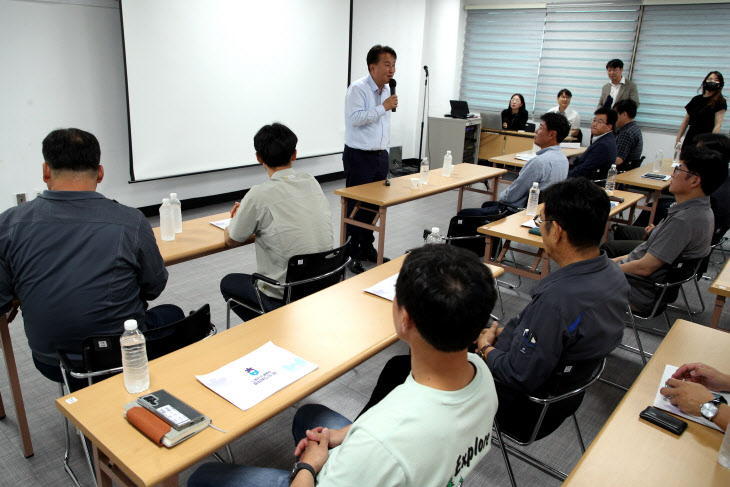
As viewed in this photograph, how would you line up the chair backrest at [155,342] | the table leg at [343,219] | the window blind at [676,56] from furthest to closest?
the window blind at [676,56] → the table leg at [343,219] → the chair backrest at [155,342]

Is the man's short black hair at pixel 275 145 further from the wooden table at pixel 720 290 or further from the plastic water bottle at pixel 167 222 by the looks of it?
the wooden table at pixel 720 290

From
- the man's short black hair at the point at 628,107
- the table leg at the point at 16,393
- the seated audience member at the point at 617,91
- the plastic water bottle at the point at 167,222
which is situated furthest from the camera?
the seated audience member at the point at 617,91

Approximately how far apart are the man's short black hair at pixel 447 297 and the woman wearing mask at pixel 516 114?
7.64 m

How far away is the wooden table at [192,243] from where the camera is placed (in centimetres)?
253

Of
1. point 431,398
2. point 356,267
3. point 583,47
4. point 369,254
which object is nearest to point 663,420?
point 431,398

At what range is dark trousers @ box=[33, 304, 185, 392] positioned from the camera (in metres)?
1.92

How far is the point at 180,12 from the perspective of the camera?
16.3ft

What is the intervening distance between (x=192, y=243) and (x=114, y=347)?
1085 mm

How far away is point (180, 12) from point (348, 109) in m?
2.04

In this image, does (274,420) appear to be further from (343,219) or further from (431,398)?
(343,219)

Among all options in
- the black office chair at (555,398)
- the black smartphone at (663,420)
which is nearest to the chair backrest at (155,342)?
the black office chair at (555,398)

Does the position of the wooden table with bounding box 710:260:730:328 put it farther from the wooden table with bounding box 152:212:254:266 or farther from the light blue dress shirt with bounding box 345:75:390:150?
the light blue dress shirt with bounding box 345:75:390:150

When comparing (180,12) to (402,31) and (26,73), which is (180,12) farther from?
(402,31)

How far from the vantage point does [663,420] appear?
144 cm
